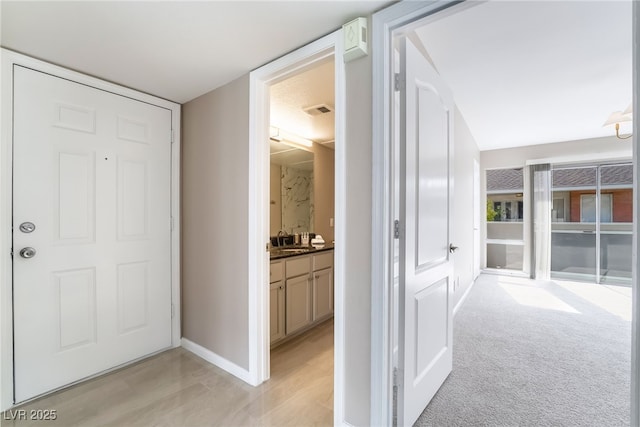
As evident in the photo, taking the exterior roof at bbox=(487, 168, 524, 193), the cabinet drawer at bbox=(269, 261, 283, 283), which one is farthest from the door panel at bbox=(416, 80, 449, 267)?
the exterior roof at bbox=(487, 168, 524, 193)

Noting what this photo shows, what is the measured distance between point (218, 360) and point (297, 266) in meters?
1.00

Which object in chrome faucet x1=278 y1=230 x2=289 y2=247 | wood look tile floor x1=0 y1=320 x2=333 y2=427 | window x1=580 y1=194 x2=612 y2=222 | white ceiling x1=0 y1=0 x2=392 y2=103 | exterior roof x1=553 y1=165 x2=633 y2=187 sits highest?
white ceiling x1=0 y1=0 x2=392 y2=103

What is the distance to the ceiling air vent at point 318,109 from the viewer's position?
2559mm

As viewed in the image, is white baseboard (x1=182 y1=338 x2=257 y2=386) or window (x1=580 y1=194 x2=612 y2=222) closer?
white baseboard (x1=182 y1=338 x2=257 y2=386)

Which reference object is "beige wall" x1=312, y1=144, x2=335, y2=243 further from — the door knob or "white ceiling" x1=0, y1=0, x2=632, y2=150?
the door knob

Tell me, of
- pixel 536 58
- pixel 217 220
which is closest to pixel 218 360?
pixel 217 220

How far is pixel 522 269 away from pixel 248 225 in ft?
18.3

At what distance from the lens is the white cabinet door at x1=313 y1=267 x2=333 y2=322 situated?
2.92 metres

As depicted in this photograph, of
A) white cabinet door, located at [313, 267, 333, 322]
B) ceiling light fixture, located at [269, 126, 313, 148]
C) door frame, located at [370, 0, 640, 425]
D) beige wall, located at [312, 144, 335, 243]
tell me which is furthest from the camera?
beige wall, located at [312, 144, 335, 243]

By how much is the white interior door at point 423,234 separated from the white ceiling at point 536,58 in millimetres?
431

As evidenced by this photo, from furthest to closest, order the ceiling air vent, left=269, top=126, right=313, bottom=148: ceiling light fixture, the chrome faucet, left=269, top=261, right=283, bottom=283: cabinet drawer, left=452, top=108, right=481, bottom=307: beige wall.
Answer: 1. the chrome faucet
2. left=452, top=108, right=481, bottom=307: beige wall
3. left=269, top=126, right=313, bottom=148: ceiling light fixture
4. the ceiling air vent
5. left=269, top=261, right=283, bottom=283: cabinet drawer

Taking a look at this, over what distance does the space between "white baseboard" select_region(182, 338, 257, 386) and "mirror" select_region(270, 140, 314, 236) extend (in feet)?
4.51

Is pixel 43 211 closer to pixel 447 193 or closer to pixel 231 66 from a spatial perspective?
pixel 231 66

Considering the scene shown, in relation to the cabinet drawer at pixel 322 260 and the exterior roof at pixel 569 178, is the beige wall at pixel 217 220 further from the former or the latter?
the exterior roof at pixel 569 178
